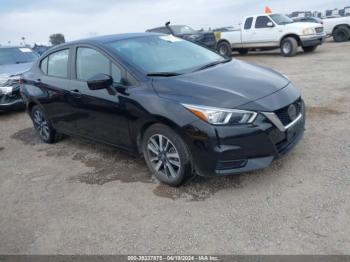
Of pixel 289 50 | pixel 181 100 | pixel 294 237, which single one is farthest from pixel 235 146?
pixel 289 50

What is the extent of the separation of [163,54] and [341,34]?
56.9 ft

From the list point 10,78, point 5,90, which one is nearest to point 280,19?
point 10,78

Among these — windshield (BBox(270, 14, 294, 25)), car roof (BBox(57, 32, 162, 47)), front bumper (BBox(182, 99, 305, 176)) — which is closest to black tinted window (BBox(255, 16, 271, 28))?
windshield (BBox(270, 14, 294, 25))

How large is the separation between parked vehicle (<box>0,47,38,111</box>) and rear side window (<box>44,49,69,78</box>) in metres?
3.05

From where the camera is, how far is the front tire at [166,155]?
3.55 m

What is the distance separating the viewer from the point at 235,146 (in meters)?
3.33

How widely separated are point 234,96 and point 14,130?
17.5ft

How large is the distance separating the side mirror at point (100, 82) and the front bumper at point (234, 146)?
1.20 m

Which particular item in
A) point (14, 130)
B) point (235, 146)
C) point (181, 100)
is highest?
point (181, 100)

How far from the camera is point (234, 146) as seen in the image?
10.9 feet

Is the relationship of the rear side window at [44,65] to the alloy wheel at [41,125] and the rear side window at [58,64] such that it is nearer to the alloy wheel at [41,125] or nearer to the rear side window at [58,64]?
the rear side window at [58,64]

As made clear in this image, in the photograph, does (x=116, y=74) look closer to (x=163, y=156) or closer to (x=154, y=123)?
(x=154, y=123)

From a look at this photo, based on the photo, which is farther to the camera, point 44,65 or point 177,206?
point 44,65

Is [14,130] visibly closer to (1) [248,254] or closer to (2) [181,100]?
(2) [181,100]
